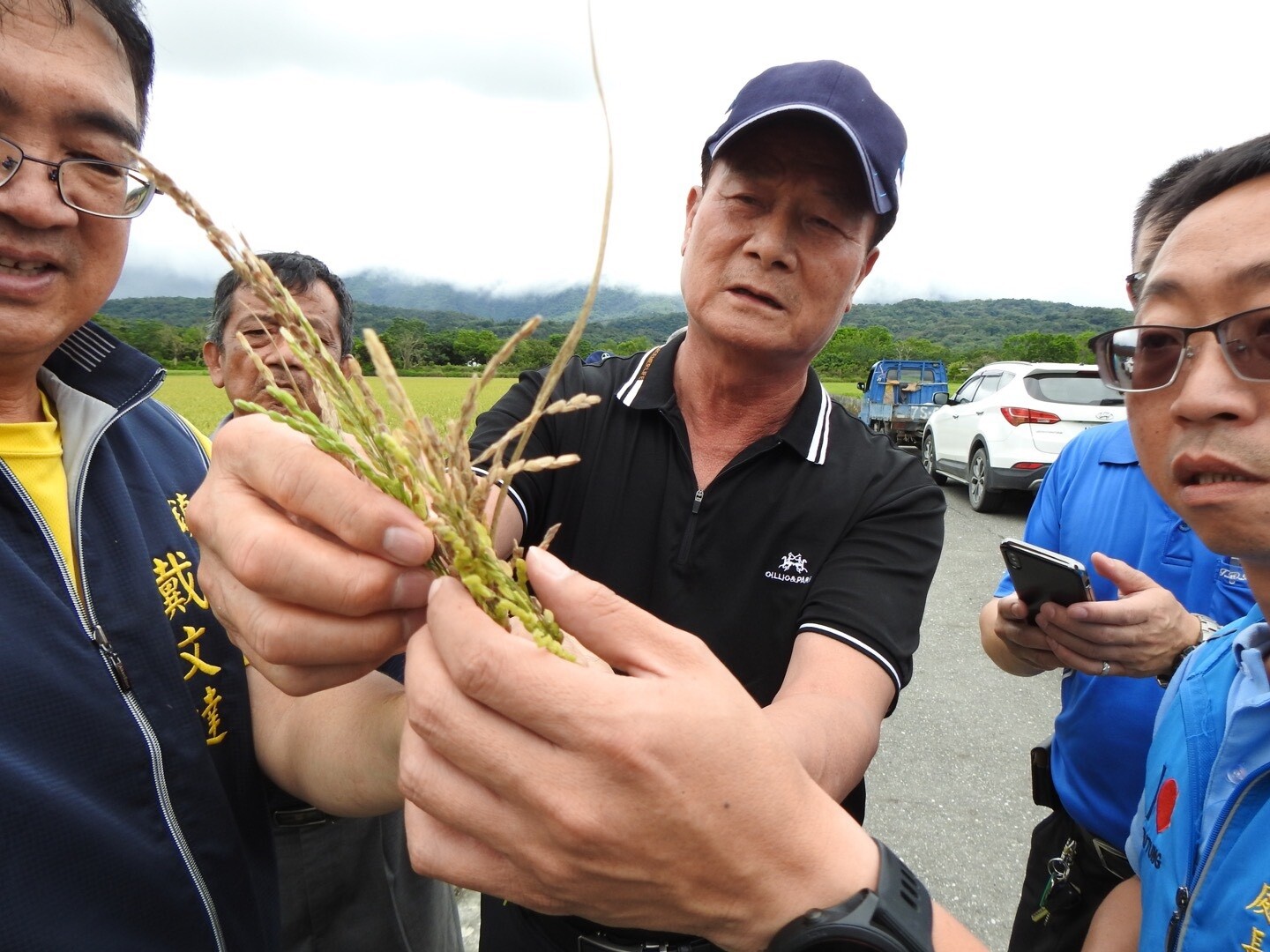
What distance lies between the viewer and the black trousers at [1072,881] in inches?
83.4

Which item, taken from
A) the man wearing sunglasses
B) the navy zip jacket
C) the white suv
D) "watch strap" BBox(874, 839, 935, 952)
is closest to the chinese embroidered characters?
the navy zip jacket

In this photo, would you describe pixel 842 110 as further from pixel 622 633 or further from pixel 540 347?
pixel 622 633

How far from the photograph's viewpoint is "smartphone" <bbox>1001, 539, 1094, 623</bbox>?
182cm

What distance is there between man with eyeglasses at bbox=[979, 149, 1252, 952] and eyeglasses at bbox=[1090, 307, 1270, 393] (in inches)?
A: 20.7

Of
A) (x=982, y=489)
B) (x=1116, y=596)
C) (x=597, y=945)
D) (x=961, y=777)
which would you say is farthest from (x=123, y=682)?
(x=982, y=489)

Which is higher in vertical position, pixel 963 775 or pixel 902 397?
pixel 902 397

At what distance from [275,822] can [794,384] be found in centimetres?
219

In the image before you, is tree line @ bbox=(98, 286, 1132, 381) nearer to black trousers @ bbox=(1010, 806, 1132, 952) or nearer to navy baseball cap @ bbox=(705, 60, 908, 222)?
navy baseball cap @ bbox=(705, 60, 908, 222)

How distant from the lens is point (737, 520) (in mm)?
1887

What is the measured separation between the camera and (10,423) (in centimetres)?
142

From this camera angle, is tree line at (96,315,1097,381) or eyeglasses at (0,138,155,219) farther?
tree line at (96,315,1097,381)

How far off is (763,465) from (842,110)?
977mm

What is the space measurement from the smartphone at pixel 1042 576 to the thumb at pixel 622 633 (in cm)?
146

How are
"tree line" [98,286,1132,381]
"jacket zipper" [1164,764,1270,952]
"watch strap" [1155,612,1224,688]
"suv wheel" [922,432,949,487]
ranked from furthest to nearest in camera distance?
1. "suv wheel" [922,432,949,487]
2. "tree line" [98,286,1132,381]
3. "watch strap" [1155,612,1224,688]
4. "jacket zipper" [1164,764,1270,952]
